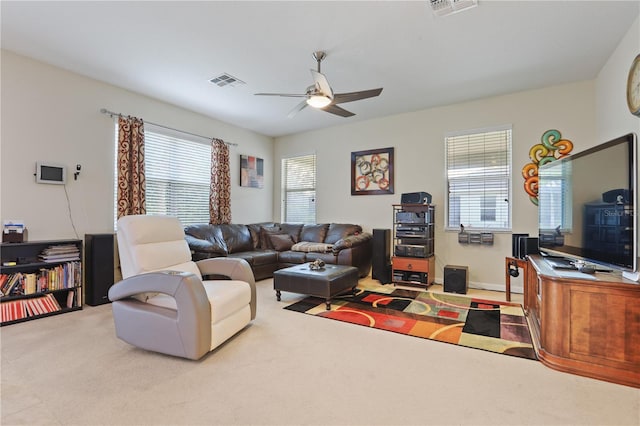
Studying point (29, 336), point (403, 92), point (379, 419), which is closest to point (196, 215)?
point (29, 336)

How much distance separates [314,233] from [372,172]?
5.06 ft

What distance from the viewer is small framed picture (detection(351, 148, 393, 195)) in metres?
5.36

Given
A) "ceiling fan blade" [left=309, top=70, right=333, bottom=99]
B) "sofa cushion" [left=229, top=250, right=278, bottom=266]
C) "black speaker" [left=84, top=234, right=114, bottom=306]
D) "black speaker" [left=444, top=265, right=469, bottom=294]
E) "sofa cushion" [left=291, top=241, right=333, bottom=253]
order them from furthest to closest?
"sofa cushion" [left=291, top=241, right=333, bottom=253] < "sofa cushion" [left=229, top=250, right=278, bottom=266] < "black speaker" [left=444, top=265, right=469, bottom=294] < "black speaker" [left=84, top=234, right=114, bottom=306] < "ceiling fan blade" [left=309, top=70, right=333, bottom=99]

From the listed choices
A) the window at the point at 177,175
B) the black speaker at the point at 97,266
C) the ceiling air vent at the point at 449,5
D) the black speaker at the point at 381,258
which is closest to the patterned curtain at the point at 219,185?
the window at the point at 177,175

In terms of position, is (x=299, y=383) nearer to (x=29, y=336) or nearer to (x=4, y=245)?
(x=29, y=336)

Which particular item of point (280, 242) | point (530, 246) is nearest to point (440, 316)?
point (530, 246)

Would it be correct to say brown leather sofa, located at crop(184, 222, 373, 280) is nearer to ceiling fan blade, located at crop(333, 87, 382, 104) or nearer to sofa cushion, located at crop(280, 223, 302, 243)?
sofa cushion, located at crop(280, 223, 302, 243)

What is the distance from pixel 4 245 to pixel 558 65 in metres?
6.15

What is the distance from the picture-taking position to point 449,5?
2.47 metres

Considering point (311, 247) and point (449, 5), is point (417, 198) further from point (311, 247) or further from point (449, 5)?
point (449, 5)

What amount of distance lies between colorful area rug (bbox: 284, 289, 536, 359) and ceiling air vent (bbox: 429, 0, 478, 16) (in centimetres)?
276

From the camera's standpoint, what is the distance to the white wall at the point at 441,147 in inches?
159

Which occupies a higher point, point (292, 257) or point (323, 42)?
point (323, 42)

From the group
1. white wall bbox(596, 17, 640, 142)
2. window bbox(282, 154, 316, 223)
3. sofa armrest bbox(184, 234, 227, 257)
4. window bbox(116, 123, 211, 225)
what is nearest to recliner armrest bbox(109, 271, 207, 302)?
sofa armrest bbox(184, 234, 227, 257)
